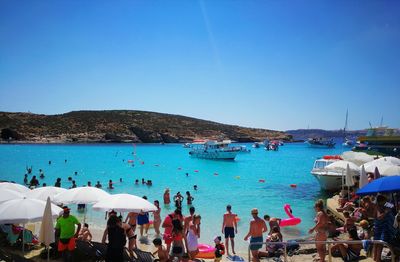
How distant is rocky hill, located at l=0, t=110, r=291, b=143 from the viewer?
120575mm

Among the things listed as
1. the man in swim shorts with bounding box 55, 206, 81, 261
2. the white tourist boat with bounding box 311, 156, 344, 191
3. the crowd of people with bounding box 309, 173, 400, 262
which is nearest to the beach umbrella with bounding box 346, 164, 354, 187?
the crowd of people with bounding box 309, 173, 400, 262

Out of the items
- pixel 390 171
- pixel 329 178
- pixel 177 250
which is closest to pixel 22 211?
pixel 177 250

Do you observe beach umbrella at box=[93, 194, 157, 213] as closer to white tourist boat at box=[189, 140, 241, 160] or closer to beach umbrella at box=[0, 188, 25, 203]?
beach umbrella at box=[0, 188, 25, 203]

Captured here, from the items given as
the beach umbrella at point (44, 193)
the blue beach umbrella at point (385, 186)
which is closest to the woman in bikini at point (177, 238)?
the blue beach umbrella at point (385, 186)

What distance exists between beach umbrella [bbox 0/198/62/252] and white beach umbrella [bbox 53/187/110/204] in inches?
91.2

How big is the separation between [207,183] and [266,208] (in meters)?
14.4

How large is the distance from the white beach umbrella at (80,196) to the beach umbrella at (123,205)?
135 centimetres

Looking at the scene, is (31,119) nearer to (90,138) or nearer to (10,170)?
(90,138)

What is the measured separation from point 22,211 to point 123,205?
8.71ft

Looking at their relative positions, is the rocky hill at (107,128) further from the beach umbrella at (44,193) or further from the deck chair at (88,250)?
the deck chair at (88,250)

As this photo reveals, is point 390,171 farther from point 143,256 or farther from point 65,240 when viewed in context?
point 65,240

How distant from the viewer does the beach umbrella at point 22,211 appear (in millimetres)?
8550

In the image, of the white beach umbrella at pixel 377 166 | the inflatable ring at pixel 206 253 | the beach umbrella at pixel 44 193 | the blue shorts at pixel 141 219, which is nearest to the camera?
the inflatable ring at pixel 206 253

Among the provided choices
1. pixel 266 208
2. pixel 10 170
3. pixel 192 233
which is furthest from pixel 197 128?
pixel 192 233
